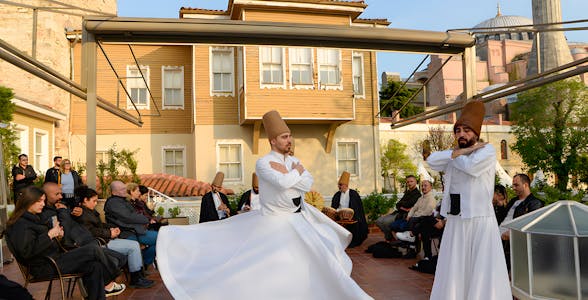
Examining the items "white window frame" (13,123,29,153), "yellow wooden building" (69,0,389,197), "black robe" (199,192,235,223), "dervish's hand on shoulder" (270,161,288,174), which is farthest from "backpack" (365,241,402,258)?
"white window frame" (13,123,29,153)

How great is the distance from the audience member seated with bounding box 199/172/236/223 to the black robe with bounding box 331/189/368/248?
2646 mm

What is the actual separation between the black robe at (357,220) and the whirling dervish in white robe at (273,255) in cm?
589

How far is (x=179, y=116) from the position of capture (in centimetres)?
2052

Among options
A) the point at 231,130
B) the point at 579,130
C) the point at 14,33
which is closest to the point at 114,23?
the point at 231,130

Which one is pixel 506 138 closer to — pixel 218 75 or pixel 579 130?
pixel 579 130

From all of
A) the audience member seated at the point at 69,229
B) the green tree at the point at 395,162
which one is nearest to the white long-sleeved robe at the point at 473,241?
the audience member seated at the point at 69,229

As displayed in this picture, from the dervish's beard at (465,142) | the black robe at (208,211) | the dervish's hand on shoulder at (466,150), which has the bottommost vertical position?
the black robe at (208,211)

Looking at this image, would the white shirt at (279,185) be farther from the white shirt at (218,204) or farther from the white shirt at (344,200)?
the white shirt at (344,200)

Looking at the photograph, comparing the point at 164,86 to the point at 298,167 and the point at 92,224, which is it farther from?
the point at 298,167

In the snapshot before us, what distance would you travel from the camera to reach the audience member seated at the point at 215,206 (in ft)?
31.4

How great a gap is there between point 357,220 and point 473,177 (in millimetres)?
6495

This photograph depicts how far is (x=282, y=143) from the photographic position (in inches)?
176

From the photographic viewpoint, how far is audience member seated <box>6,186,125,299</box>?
4566mm

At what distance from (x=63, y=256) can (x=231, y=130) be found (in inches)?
573
